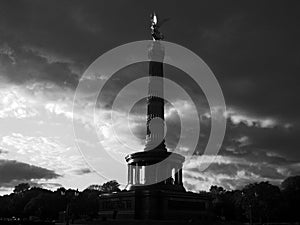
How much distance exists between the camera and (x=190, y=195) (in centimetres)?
6838

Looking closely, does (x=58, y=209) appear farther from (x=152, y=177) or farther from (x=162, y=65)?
(x=162, y=65)

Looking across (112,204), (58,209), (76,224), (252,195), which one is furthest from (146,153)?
(58,209)

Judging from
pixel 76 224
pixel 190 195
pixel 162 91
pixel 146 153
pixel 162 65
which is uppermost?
pixel 162 65

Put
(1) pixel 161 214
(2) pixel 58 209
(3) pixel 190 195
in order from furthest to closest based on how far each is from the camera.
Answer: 1. (2) pixel 58 209
2. (3) pixel 190 195
3. (1) pixel 161 214

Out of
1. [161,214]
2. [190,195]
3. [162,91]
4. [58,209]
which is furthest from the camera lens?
[58,209]

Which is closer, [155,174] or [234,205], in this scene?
[155,174]

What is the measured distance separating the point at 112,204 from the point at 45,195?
40359 mm

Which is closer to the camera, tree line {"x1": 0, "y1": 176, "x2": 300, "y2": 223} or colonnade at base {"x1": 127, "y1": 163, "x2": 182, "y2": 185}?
colonnade at base {"x1": 127, "y1": 163, "x2": 182, "y2": 185}

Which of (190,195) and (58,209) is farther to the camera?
(58,209)

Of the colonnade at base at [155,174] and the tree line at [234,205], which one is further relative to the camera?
the tree line at [234,205]

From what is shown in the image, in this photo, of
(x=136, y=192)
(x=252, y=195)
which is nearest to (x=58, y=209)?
(x=136, y=192)

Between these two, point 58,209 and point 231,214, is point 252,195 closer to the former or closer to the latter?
point 231,214

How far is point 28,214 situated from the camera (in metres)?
106

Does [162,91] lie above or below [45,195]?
above
